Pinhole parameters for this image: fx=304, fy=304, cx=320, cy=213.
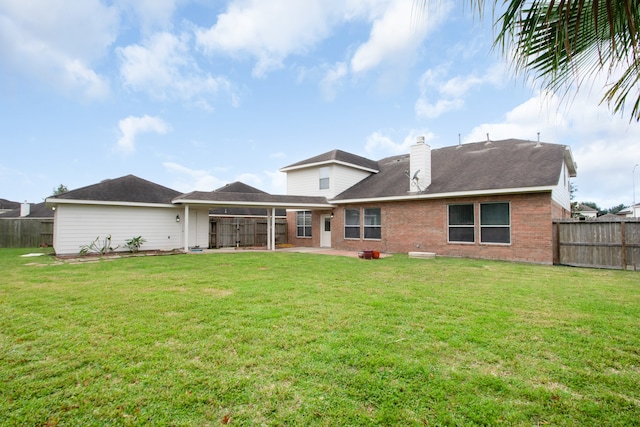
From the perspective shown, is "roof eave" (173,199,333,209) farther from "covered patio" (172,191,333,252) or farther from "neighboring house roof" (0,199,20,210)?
"neighboring house roof" (0,199,20,210)

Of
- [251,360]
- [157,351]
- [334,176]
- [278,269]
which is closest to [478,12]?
[251,360]

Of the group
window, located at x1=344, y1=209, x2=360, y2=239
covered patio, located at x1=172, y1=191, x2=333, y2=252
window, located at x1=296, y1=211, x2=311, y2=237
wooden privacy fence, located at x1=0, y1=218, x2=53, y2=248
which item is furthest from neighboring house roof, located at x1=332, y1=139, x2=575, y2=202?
wooden privacy fence, located at x1=0, y1=218, x2=53, y2=248

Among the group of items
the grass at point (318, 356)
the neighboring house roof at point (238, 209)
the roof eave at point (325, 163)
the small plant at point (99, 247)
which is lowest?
the grass at point (318, 356)

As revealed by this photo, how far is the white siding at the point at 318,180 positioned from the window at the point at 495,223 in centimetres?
777

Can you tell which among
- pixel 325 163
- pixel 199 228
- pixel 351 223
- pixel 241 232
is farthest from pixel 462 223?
pixel 199 228

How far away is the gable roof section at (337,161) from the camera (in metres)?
17.6

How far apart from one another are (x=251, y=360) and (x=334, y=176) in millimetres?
14979

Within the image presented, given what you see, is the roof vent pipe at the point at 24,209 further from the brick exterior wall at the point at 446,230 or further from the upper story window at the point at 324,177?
the upper story window at the point at 324,177

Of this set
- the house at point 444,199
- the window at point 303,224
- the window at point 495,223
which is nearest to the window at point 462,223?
the house at point 444,199

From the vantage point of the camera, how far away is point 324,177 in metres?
18.1

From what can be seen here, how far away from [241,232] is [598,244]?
16.8 m

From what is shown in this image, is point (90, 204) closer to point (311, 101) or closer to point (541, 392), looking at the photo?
point (311, 101)

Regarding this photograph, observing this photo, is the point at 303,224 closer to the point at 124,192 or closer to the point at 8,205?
the point at 124,192

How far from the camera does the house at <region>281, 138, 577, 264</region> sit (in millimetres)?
11258
